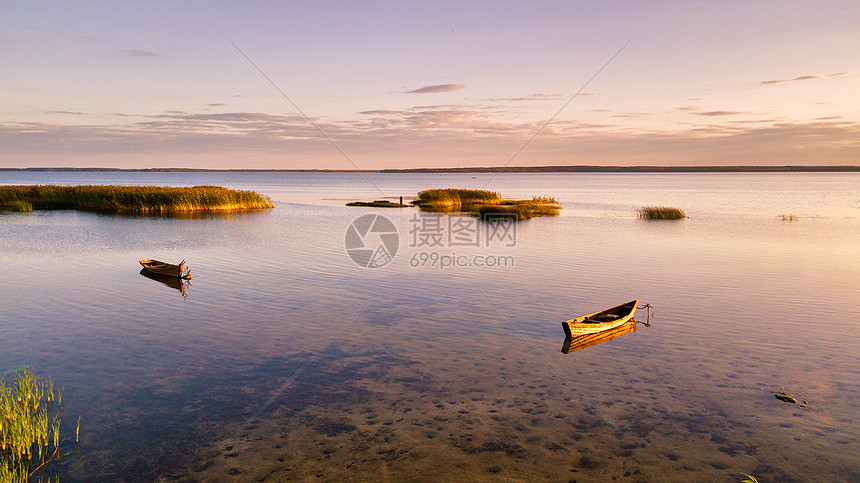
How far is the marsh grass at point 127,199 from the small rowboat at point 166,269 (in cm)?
3607

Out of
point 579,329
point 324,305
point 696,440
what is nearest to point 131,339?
point 324,305

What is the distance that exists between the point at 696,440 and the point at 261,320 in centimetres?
1321

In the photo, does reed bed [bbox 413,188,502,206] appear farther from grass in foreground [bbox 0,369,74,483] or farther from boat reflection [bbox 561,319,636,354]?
grass in foreground [bbox 0,369,74,483]

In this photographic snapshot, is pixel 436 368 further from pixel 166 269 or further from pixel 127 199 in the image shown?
pixel 127 199

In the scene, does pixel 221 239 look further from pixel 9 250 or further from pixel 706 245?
pixel 706 245

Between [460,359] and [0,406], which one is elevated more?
[0,406]

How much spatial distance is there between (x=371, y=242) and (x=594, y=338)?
2391 centimetres

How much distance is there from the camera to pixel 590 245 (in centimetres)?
3603

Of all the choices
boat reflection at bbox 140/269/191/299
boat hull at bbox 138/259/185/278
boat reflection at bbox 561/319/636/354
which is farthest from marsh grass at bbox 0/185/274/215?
boat reflection at bbox 561/319/636/354

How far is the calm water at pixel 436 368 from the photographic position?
9031mm

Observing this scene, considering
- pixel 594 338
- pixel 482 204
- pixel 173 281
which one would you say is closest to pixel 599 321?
pixel 594 338

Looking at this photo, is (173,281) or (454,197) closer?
(173,281)

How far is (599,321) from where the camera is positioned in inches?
643

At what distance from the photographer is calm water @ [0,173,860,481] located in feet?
29.6
